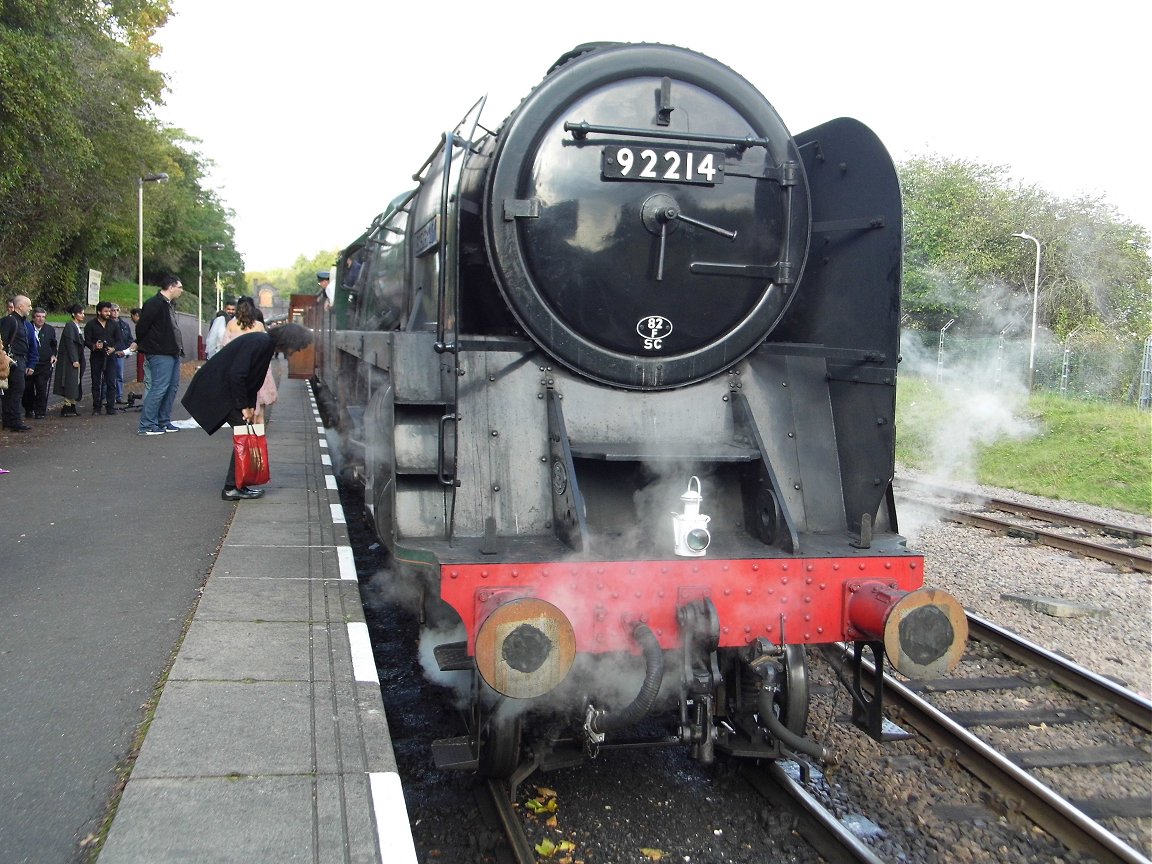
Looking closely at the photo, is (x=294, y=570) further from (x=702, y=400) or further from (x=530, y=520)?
(x=702, y=400)

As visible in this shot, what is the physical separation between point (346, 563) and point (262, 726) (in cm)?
234

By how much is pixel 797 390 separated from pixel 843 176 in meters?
0.95

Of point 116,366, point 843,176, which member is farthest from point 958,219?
point 843,176

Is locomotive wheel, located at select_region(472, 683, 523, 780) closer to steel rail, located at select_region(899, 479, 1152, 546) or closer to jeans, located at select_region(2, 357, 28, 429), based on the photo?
steel rail, located at select_region(899, 479, 1152, 546)

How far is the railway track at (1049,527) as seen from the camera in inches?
312

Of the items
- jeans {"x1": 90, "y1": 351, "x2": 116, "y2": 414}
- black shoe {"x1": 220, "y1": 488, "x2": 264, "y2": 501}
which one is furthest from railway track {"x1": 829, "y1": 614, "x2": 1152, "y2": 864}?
jeans {"x1": 90, "y1": 351, "x2": 116, "y2": 414}

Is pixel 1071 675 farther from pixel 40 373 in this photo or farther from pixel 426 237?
pixel 40 373

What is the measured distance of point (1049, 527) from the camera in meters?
9.35

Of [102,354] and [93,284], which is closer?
[102,354]

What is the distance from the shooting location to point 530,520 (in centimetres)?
371

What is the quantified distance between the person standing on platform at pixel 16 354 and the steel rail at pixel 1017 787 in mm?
10455

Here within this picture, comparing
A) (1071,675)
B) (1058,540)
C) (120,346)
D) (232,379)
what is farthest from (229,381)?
(120,346)

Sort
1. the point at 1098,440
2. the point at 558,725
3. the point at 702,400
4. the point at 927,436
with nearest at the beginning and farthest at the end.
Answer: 1. the point at 558,725
2. the point at 702,400
3. the point at 1098,440
4. the point at 927,436

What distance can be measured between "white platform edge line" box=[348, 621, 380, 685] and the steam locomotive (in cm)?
31
